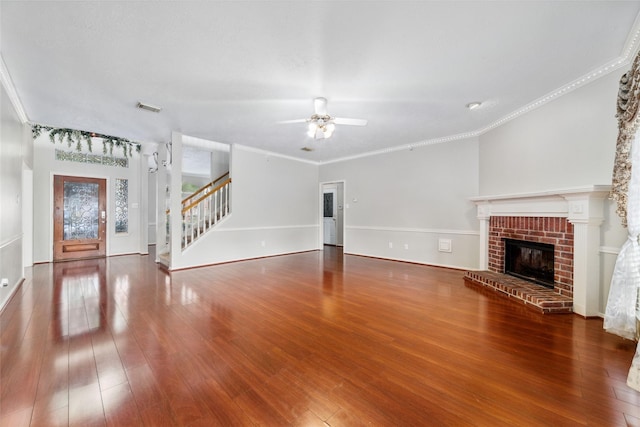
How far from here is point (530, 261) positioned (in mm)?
3693

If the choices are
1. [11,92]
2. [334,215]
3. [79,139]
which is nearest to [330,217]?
[334,215]

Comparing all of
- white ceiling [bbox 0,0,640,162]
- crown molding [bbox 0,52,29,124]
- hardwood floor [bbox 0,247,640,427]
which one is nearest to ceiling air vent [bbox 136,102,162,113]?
white ceiling [bbox 0,0,640,162]

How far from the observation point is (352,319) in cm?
263

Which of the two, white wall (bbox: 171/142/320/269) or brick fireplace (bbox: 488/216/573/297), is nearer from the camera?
brick fireplace (bbox: 488/216/573/297)

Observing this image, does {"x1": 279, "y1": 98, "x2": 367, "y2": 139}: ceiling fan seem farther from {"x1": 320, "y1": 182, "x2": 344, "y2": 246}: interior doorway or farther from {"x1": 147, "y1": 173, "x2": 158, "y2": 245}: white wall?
{"x1": 147, "y1": 173, "x2": 158, "y2": 245}: white wall

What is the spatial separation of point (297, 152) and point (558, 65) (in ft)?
15.7

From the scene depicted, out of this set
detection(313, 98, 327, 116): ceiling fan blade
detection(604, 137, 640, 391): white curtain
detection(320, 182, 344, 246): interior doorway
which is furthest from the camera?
detection(320, 182, 344, 246): interior doorway

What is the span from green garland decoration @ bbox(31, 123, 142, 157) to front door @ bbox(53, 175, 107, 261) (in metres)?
0.79

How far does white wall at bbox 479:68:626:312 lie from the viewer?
8.63 feet

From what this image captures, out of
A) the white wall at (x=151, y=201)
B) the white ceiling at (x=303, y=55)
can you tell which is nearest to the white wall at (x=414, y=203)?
the white ceiling at (x=303, y=55)

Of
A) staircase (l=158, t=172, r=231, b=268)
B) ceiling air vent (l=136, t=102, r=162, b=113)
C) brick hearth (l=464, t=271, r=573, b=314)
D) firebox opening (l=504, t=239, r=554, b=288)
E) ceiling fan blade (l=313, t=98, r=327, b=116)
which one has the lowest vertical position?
brick hearth (l=464, t=271, r=573, b=314)

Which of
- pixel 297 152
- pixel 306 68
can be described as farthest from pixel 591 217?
pixel 297 152

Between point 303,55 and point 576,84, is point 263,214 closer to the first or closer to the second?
point 303,55

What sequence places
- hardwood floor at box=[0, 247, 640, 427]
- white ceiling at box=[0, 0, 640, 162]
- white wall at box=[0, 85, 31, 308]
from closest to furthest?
1. hardwood floor at box=[0, 247, 640, 427]
2. white ceiling at box=[0, 0, 640, 162]
3. white wall at box=[0, 85, 31, 308]
